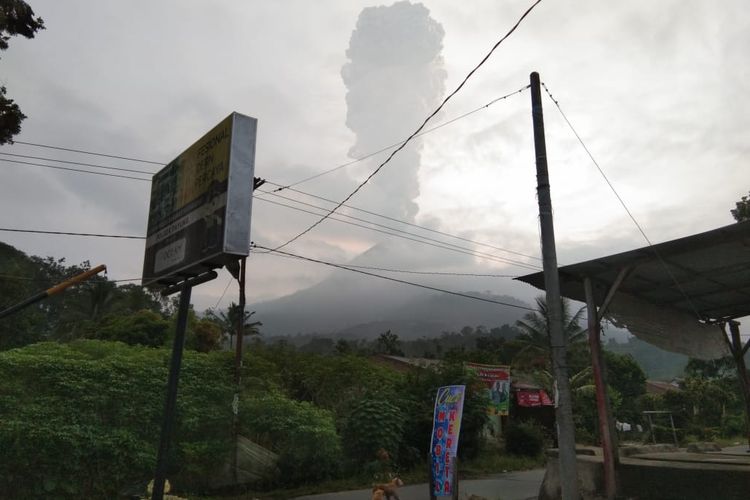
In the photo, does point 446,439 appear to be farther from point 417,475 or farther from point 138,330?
point 138,330

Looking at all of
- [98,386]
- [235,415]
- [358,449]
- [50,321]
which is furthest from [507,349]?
[50,321]

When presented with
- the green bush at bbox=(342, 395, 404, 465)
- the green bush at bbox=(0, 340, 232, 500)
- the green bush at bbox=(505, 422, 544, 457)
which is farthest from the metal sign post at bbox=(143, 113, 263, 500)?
the green bush at bbox=(505, 422, 544, 457)

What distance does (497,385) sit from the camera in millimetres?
23234

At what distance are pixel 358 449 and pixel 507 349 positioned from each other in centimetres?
3292

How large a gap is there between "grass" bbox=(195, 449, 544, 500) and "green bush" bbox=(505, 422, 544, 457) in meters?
0.35

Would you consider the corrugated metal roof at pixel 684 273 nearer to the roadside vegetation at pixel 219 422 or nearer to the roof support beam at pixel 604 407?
the roof support beam at pixel 604 407

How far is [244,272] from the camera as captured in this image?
45.1ft

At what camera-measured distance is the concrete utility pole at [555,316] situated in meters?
6.40

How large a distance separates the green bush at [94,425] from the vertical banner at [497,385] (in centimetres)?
1387

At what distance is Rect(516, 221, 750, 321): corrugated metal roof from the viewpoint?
7.22 m

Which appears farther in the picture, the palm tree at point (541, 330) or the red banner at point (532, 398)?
the palm tree at point (541, 330)

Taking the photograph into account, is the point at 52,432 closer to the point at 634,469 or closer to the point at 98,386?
the point at 98,386

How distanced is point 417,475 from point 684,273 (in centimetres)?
976

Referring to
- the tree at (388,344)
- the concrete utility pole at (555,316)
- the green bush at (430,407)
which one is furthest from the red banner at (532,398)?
the tree at (388,344)
